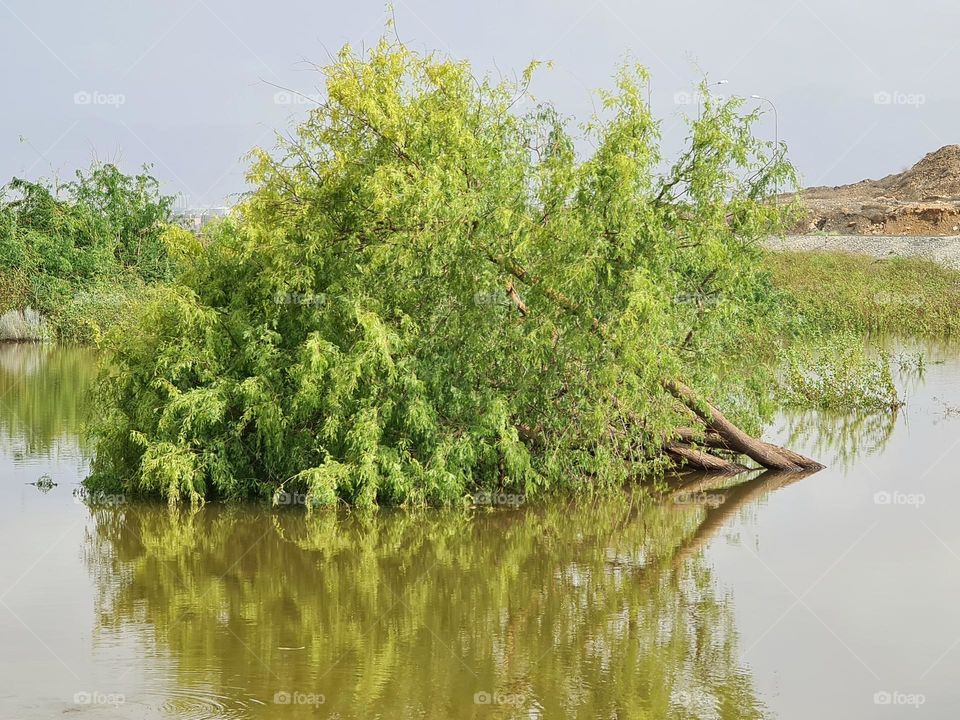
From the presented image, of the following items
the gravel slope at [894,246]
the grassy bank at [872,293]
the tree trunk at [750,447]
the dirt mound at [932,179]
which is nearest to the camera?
the tree trunk at [750,447]

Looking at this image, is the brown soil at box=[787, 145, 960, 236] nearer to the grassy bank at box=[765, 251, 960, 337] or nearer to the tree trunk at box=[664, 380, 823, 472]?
the grassy bank at box=[765, 251, 960, 337]

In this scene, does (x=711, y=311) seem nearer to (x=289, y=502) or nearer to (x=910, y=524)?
(x=910, y=524)

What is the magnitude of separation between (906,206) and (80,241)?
140 feet

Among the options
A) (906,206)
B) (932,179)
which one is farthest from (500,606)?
(932,179)

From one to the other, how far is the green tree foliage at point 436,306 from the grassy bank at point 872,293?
13098 mm

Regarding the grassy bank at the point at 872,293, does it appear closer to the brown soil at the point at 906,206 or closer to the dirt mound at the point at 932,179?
the brown soil at the point at 906,206

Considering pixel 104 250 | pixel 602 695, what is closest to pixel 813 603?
pixel 602 695

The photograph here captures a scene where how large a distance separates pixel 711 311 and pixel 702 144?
6.09ft

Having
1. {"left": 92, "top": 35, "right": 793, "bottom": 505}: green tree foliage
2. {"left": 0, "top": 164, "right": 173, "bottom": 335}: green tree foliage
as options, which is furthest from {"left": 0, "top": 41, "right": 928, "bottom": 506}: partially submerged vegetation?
{"left": 0, "top": 164, "right": 173, "bottom": 335}: green tree foliage

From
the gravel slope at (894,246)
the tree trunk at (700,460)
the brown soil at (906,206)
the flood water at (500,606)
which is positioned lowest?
the flood water at (500,606)

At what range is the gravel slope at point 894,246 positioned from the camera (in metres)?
42.1

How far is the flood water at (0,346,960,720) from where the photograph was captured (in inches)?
301

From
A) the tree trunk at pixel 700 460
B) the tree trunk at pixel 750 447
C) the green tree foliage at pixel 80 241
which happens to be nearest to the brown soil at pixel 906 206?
the green tree foliage at pixel 80 241

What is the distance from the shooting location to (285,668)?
26.5ft
